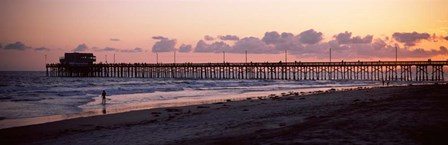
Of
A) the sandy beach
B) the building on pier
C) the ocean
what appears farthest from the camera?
the building on pier

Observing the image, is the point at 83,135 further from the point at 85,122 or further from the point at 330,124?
the point at 330,124

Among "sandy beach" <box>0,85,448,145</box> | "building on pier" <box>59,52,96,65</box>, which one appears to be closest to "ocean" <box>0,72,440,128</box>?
"sandy beach" <box>0,85,448,145</box>

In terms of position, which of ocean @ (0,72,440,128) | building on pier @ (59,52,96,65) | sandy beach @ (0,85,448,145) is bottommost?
ocean @ (0,72,440,128)

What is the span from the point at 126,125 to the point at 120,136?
8.00 feet

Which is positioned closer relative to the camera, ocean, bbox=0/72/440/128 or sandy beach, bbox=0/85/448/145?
sandy beach, bbox=0/85/448/145

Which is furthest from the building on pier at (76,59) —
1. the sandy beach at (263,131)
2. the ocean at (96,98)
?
the sandy beach at (263,131)

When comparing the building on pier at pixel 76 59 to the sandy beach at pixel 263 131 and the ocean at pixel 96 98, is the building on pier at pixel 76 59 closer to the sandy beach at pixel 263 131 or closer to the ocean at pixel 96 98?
the ocean at pixel 96 98

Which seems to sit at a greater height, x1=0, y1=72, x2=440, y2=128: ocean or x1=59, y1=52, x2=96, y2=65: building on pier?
x1=59, y1=52, x2=96, y2=65: building on pier

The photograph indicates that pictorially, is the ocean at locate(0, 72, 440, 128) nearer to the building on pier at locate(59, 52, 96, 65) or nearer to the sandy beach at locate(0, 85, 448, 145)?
the sandy beach at locate(0, 85, 448, 145)

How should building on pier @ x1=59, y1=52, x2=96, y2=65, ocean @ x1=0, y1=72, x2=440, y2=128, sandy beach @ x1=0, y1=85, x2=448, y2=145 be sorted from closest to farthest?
sandy beach @ x1=0, y1=85, x2=448, y2=145, ocean @ x1=0, y1=72, x2=440, y2=128, building on pier @ x1=59, y1=52, x2=96, y2=65

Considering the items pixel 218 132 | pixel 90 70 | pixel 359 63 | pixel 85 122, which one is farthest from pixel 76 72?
pixel 218 132

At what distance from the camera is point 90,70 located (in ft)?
294

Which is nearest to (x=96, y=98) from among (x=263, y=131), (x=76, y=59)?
(x=263, y=131)

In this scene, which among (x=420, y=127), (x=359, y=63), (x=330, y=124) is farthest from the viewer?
(x=359, y=63)
